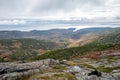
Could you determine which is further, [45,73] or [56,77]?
[45,73]

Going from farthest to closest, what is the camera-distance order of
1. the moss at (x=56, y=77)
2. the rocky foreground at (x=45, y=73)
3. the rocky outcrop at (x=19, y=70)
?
the rocky outcrop at (x=19, y=70)
the rocky foreground at (x=45, y=73)
the moss at (x=56, y=77)

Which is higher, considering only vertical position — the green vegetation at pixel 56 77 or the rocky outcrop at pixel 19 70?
the rocky outcrop at pixel 19 70

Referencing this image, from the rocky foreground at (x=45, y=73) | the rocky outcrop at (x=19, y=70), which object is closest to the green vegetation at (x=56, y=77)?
the rocky foreground at (x=45, y=73)

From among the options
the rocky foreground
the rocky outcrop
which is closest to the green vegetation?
the rocky foreground

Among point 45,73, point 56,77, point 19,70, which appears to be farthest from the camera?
point 19,70

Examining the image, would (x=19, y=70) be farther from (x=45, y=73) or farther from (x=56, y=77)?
(x=56, y=77)

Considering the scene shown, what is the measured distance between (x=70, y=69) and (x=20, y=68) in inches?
777

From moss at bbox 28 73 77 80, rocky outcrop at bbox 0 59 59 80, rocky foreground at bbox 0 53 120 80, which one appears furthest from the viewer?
rocky outcrop at bbox 0 59 59 80

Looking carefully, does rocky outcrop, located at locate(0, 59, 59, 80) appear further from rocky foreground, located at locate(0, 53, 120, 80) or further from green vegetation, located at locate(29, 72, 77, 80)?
green vegetation, located at locate(29, 72, 77, 80)

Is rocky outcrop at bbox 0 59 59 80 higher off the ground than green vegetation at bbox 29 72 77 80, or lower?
higher

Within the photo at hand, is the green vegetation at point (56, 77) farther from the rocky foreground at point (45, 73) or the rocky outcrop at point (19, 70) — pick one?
the rocky outcrop at point (19, 70)

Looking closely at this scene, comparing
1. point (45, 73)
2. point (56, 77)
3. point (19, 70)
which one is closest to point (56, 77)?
point (56, 77)

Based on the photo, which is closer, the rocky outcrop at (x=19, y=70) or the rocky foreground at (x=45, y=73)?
the rocky foreground at (x=45, y=73)

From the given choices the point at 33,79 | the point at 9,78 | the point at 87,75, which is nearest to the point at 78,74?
the point at 87,75
